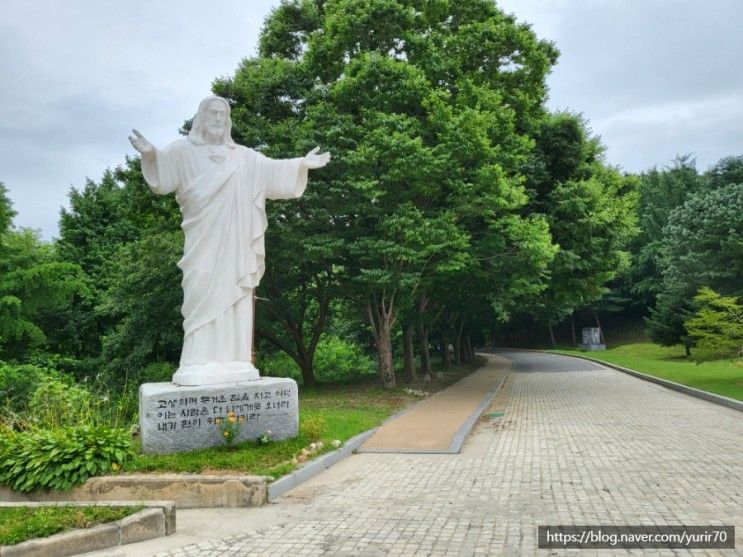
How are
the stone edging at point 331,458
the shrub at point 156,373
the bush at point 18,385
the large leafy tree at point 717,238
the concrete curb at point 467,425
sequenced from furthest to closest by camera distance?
the large leafy tree at point 717,238
the shrub at point 156,373
the bush at point 18,385
the concrete curb at point 467,425
the stone edging at point 331,458

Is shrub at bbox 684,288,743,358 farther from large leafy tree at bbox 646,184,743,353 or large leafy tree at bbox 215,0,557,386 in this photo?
large leafy tree at bbox 215,0,557,386

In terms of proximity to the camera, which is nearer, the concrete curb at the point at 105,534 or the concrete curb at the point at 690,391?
the concrete curb at the point at 105,534

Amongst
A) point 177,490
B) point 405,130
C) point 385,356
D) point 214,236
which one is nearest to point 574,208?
point 405,130

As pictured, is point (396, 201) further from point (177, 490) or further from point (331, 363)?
point (331, 363)

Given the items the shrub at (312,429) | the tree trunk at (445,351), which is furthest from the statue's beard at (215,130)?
the tree trunk at (445,351)

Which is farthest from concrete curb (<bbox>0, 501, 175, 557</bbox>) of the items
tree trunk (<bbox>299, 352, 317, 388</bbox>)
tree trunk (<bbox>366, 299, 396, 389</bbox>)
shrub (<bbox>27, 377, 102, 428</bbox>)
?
tree trunk (<bbox>299, 352, 317, 388</bbox>)

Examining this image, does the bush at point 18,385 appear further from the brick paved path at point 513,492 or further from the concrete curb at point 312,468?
the brick paved path at point 513,492

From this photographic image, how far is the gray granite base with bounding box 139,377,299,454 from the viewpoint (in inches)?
296

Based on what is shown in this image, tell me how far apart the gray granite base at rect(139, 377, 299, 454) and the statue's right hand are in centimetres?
326

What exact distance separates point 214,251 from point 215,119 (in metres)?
1.98

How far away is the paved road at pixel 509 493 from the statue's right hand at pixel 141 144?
498cm

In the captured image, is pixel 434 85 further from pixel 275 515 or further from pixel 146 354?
pixel 275 515

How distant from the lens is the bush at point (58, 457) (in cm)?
660

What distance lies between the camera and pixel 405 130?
14.4 metres
